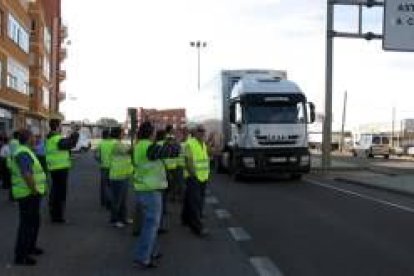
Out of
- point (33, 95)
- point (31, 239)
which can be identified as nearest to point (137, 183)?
point (31, 239)

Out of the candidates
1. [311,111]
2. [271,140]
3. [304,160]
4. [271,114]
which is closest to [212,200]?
[271,140]

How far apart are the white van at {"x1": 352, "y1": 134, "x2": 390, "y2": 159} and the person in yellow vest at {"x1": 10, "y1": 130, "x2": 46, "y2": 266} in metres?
70.5

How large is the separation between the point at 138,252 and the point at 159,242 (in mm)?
2805

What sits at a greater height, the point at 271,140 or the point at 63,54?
the point at 63,54

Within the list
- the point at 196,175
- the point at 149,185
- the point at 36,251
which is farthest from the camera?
the point at 196,175

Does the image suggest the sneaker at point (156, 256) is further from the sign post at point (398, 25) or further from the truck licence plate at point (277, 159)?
the sign post at point (398, 25)

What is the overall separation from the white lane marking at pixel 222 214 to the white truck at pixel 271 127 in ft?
37.1

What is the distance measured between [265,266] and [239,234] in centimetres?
376

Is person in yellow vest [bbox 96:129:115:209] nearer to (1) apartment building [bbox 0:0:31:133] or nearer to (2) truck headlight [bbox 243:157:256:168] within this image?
(2) truck headlight [bbox 243:157:256:168]

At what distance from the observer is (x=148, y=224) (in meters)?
11.7

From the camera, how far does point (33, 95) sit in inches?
3839

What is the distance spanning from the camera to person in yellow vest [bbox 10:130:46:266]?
1205cm

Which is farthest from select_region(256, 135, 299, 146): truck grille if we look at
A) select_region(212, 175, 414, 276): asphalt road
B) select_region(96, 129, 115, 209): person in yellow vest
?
select_region(96, 129, 115, 209): person in yellow vest

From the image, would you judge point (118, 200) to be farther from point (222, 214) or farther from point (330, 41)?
point (330, 41)
